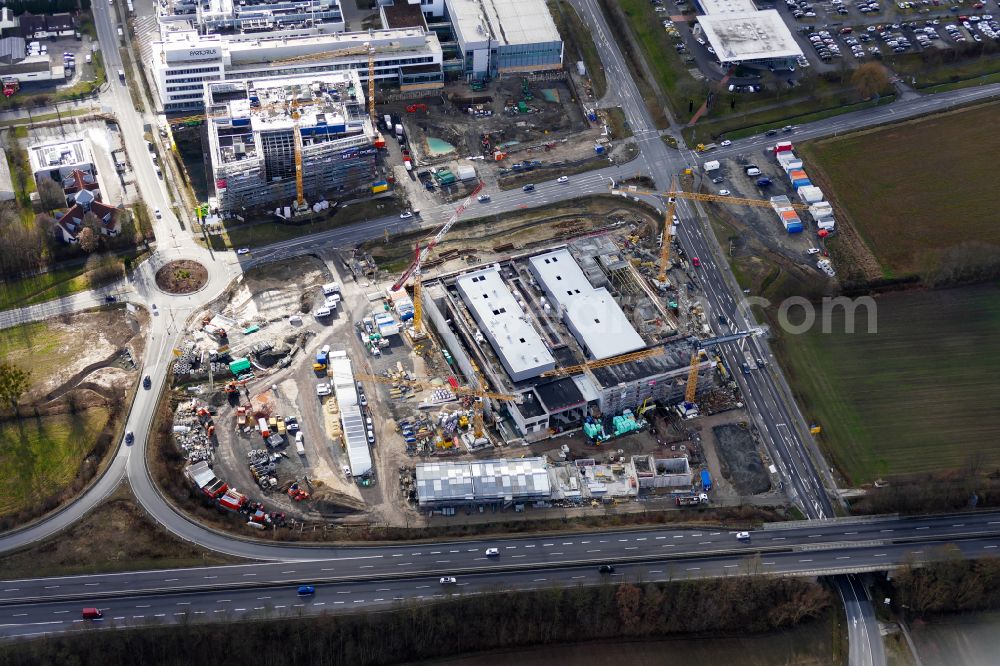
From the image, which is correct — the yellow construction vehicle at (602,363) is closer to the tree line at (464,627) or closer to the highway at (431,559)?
the highway at (431,559)

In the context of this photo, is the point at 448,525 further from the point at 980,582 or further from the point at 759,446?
the point at 980,582

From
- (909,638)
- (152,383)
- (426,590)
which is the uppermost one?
(152,383)

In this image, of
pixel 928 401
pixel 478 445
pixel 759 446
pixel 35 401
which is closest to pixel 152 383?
pixel 35 401

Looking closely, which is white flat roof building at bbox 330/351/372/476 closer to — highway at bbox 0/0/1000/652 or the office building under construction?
highway at bbox 0/0/1000/652

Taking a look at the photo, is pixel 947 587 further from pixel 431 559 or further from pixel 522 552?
pixel 431 559

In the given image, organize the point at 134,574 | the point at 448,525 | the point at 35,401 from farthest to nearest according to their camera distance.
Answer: the point at 35,401 < the point at 448,525 < the point at 134,574

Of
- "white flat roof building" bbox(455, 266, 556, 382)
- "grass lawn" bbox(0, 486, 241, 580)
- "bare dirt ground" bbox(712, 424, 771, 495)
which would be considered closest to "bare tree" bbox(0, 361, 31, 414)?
"grass lawn" bbox(0, 486, 241, 580)

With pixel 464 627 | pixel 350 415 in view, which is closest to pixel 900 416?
pixel 464 627
